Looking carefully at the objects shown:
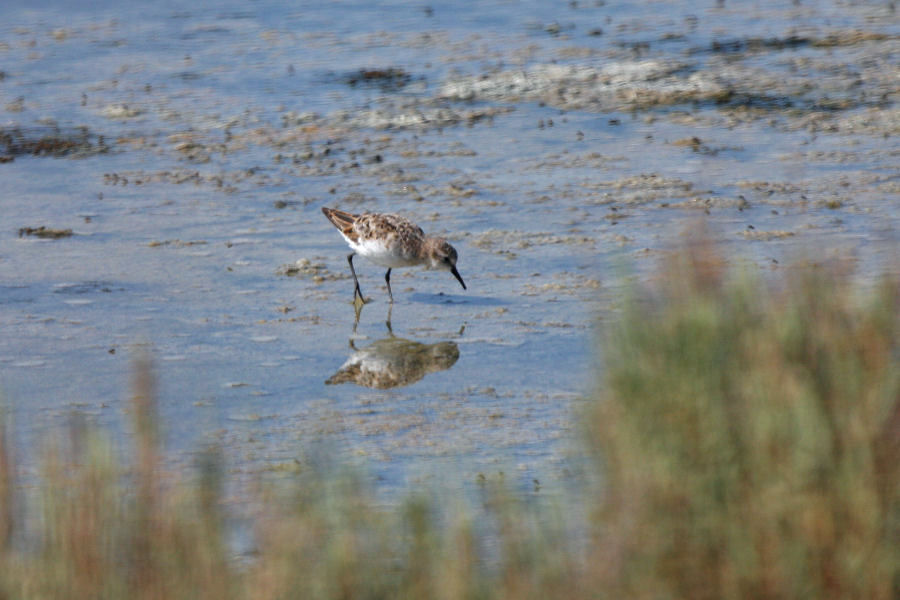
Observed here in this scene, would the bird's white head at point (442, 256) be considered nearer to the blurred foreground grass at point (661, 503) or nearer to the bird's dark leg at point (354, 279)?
the bird's dark leg at point (354, 279)

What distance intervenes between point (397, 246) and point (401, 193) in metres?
2.41

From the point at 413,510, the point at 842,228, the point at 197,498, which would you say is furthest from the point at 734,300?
the point at 842,228

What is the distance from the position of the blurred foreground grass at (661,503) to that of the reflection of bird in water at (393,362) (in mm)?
3213

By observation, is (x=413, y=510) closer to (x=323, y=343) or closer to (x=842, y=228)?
(x=323, y=343)

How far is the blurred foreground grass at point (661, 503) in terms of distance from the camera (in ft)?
13.0

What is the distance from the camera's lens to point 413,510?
4059 mm

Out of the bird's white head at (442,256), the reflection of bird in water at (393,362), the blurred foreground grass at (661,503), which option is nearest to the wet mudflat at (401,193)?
the reflection of bird in water at (393,362)

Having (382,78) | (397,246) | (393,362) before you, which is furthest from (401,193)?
(382,78)

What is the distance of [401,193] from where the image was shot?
38.6ft

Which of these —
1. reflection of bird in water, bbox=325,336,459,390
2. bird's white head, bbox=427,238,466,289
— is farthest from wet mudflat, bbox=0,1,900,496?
bird's white head, bbox=427,238,466,289

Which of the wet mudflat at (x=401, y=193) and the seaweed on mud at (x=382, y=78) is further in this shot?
the seaweed on mud at (x=382, y=78)

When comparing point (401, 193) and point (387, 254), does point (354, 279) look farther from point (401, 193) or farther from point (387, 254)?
point (401, 193)

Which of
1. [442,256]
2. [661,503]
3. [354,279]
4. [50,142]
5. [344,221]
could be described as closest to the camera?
[661,503]

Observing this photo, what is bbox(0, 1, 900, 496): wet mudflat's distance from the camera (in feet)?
25.1
